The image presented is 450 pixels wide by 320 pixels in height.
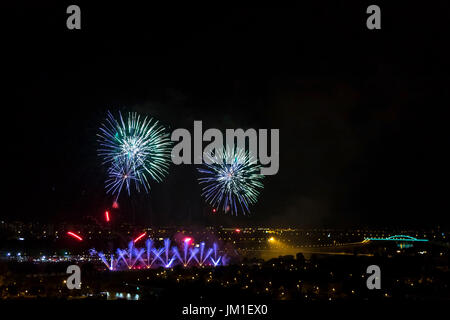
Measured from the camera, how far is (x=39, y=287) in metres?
18.2

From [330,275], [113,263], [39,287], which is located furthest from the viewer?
[113,263]

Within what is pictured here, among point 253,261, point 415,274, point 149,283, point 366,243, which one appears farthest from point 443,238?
point 149,283

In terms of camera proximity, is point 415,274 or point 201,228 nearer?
point 415,274

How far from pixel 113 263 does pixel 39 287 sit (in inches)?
546

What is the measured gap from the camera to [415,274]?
79.3ft

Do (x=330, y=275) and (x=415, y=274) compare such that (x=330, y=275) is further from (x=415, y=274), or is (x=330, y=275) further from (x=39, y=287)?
(x=39, y=287)
